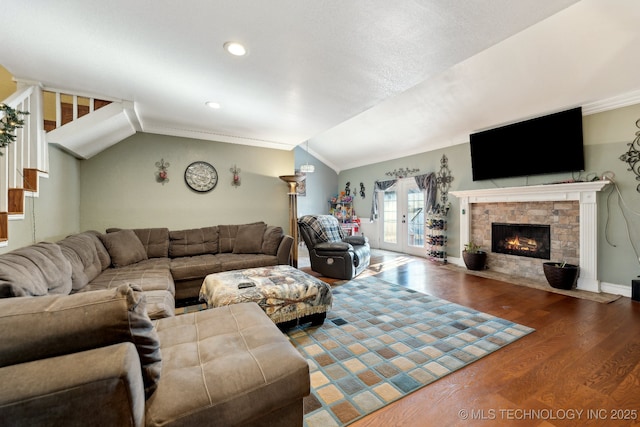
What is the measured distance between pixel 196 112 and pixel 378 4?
2762mm

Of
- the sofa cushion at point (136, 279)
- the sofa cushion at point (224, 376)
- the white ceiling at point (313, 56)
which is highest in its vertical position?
the white ceiling at point (313, 56)

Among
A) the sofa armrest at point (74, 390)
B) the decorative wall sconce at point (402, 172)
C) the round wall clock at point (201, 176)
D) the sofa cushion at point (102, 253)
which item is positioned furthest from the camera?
the decorative wall sconce at point (402, 172)

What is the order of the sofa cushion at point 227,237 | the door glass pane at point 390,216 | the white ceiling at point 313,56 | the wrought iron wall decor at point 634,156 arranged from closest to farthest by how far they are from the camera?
1. the white ceiling at point 313,56
2. the wrought iron wall decor at point 634,156
3. the sofa cushion at point 227,237
4. the door glass pane at point 390,216

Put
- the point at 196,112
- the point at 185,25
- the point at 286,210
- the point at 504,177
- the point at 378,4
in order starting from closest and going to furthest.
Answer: the point at 378,4 < the point at 185,25 < the point at 196,112 < the point at 504,177 < the point at 286,210

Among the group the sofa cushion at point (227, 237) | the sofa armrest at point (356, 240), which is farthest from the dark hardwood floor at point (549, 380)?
the sofa cushion at point (227, 237)

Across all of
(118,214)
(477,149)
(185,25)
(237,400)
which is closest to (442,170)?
(477,149)

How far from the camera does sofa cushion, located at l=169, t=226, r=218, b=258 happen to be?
3.71 meters

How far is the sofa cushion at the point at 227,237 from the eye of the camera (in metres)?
3.99

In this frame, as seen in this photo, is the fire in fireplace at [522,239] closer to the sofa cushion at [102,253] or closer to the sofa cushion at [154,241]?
the sofa cushion at [154,241]

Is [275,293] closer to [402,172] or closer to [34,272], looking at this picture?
[34,272]

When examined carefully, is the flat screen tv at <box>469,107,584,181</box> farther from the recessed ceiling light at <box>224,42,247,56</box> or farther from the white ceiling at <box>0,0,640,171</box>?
the recessed ceiling light at <box>224,42,247,56</box>

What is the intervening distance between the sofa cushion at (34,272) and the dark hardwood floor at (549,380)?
185 cm

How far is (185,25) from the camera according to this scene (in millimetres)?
1837

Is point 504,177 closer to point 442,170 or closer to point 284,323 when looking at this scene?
point 442,170
